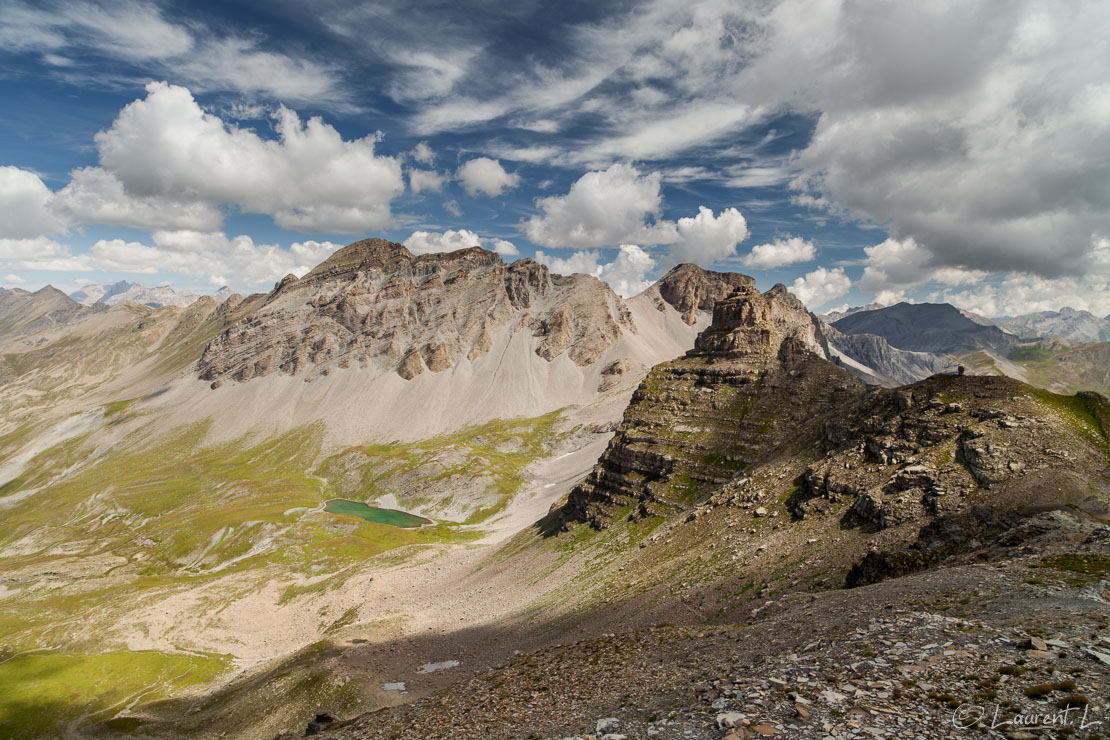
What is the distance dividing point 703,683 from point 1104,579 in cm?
2305

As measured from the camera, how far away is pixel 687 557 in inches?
2484

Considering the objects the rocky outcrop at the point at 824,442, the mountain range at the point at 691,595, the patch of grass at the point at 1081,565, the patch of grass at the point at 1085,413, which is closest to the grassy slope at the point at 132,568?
the mountain range at the point at 691,595

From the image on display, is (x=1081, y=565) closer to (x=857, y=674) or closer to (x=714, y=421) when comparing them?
(x=857, y=674)

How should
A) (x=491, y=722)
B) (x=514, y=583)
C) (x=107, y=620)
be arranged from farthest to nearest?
1. (x=107, y=620)
2. (x=514, y=583)
3. (x=491, y=722)

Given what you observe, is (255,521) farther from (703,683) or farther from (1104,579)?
(1104,579)

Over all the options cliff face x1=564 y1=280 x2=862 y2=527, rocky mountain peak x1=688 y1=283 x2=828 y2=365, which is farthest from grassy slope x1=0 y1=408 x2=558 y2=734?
rocky mountain peak x1=688 y1=283 x2=828 y2=365

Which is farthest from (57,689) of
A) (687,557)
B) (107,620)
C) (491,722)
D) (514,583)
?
(687,557)

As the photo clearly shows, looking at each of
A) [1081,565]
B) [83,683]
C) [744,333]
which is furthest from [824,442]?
[83,683]

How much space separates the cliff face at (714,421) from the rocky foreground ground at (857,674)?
47933 mm

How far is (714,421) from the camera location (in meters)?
98.2

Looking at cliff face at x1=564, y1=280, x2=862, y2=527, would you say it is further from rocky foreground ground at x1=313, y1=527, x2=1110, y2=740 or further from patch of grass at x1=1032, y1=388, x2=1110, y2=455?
rocky foreground ground at x1=313, y1=527, x2=1110, y2=740

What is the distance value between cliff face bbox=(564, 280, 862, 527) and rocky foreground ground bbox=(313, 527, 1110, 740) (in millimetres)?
47933

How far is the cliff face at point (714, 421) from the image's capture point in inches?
3391

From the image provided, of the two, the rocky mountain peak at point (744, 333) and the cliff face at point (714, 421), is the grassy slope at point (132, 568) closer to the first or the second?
the cliff face at point (714, 421)
